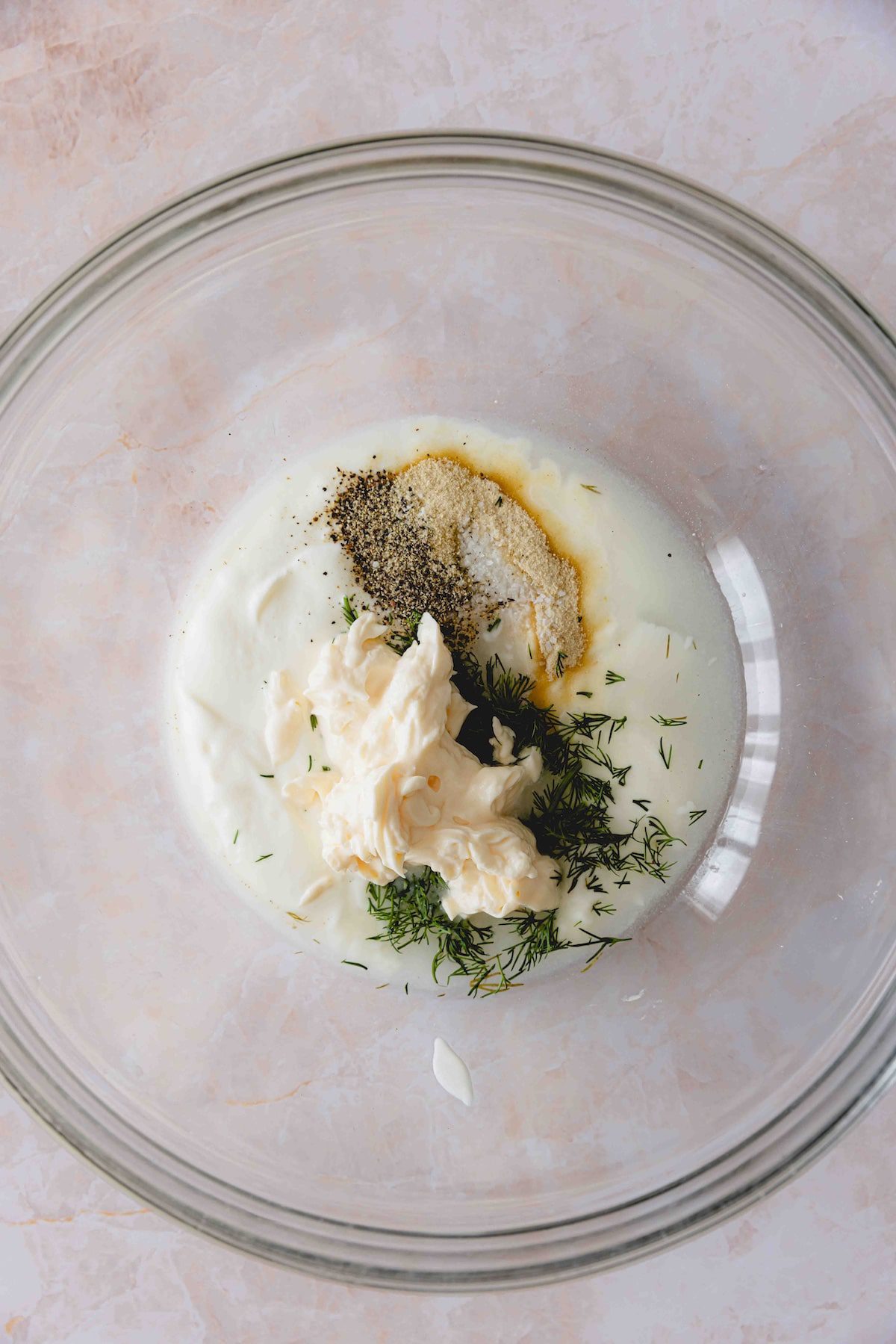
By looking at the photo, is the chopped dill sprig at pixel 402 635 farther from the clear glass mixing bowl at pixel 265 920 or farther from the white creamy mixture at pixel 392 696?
the clear glass mixing bowl at pixel 265 920

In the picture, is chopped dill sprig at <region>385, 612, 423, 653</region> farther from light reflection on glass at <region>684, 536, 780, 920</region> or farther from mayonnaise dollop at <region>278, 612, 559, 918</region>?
light reflection on glass at <region>684, 536, 780, 920</region>

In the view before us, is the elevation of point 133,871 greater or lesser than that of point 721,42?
lesser

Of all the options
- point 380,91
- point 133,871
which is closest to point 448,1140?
point 133,871

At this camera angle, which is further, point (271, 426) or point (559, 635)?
point (271, 426)

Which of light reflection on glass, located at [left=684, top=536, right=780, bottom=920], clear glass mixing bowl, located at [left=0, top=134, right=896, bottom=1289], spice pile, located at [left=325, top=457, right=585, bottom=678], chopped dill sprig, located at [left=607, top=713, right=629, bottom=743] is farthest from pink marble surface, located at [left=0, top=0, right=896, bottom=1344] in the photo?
chopped dill sprig, located at [left=607, top=713, right=629, bottom=743]

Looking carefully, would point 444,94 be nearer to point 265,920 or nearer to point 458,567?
point 458,567

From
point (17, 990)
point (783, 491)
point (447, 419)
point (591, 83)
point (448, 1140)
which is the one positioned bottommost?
point (17, 990)

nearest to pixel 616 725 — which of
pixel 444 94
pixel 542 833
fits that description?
pixel 542 833

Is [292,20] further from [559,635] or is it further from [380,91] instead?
[559,635]
